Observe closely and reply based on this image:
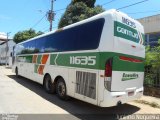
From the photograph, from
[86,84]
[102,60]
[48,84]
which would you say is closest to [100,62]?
[102,60]

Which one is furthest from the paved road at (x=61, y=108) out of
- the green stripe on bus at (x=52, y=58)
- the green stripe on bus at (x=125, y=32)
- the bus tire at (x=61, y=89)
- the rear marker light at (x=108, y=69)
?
the green stripe on bus at (x=125, y=32)

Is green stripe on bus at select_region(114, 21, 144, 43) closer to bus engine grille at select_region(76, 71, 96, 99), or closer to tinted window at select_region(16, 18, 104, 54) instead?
tinted window at select_region(16, 18, 104, 54)

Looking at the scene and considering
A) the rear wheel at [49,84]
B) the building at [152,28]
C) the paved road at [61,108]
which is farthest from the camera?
the building at [152,28]

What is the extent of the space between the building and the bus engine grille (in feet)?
43.3

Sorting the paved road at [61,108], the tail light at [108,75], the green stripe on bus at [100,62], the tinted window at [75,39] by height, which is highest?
the tinted window at [75,39]

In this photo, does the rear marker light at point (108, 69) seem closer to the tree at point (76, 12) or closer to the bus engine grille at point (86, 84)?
the bus engine grille at point (86, 84)

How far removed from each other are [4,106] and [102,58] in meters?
3.91

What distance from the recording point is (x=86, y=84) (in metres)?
7.48

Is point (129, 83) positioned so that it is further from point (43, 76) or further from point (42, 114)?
point (43, 76)

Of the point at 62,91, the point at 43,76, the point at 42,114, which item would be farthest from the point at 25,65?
the point at 42,114

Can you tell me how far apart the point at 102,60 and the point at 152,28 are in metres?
14.5

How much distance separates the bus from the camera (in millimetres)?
6859

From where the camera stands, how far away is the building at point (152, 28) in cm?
1944

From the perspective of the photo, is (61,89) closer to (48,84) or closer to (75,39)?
(48,84)
